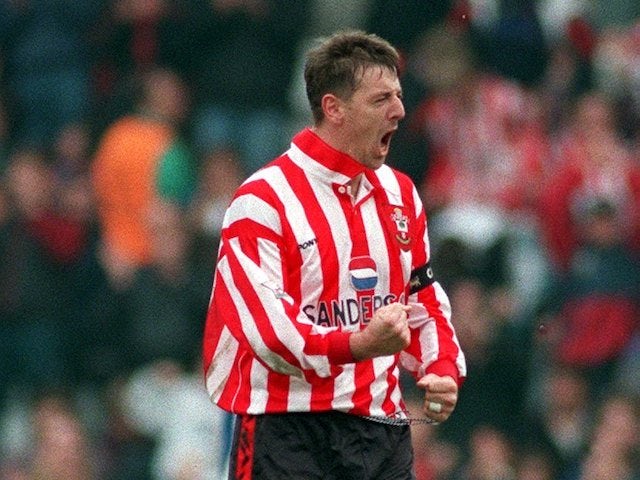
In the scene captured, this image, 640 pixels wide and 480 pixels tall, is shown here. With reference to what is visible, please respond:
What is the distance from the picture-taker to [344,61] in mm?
5586

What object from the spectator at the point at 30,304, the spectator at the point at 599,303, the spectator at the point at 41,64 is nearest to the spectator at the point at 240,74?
the spectator at the point at 41,64

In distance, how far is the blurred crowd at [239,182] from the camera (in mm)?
9703

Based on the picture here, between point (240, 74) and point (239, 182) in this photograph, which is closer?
point (239, 182)

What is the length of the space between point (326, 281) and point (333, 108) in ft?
1.56

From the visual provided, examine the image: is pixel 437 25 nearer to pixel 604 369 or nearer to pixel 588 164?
pixel 588 164

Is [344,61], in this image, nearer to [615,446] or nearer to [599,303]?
[615,446]

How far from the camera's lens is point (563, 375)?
9.77 m

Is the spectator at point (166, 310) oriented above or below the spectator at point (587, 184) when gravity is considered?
below

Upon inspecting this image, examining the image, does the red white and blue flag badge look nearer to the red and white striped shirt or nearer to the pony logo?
the red and white striped shirt

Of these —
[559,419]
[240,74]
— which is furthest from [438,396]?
[240,74]

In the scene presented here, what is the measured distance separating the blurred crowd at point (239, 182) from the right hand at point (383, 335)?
392cm

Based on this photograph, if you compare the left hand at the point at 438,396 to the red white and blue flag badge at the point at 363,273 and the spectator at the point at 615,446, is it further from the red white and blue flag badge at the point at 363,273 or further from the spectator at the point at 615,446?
the spectator at the point at 615,446

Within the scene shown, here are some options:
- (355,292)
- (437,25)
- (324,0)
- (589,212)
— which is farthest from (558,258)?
(355,292)

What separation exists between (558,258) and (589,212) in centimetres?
35
